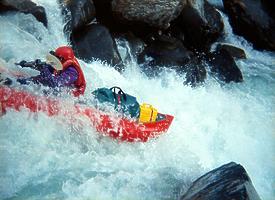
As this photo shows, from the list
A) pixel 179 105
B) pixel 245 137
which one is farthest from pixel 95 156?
pixel 245 137

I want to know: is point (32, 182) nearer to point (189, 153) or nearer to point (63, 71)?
point (63, 71)

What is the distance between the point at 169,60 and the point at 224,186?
15.5 ft

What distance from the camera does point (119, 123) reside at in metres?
6.48

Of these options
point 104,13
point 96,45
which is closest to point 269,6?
point 104,13

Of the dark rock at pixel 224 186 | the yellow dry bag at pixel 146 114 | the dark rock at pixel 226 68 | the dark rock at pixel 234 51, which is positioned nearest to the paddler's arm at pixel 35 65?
the yellow dry bag at pixel 146 114

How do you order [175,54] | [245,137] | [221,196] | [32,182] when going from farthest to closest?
[175,54], [245,137], [32,182], [221,196]

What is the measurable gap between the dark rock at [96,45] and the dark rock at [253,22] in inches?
184

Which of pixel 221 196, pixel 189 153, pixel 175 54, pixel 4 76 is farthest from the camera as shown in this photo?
pixel 175 54

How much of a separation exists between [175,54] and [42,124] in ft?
14.7

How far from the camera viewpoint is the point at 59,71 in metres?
6.25

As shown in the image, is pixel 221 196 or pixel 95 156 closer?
pixel 221 196

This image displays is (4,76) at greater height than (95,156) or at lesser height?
greater

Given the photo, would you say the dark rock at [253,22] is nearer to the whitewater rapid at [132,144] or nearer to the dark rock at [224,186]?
the whitewater rapid at [132,144]

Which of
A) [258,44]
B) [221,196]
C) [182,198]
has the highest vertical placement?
[221,196]
